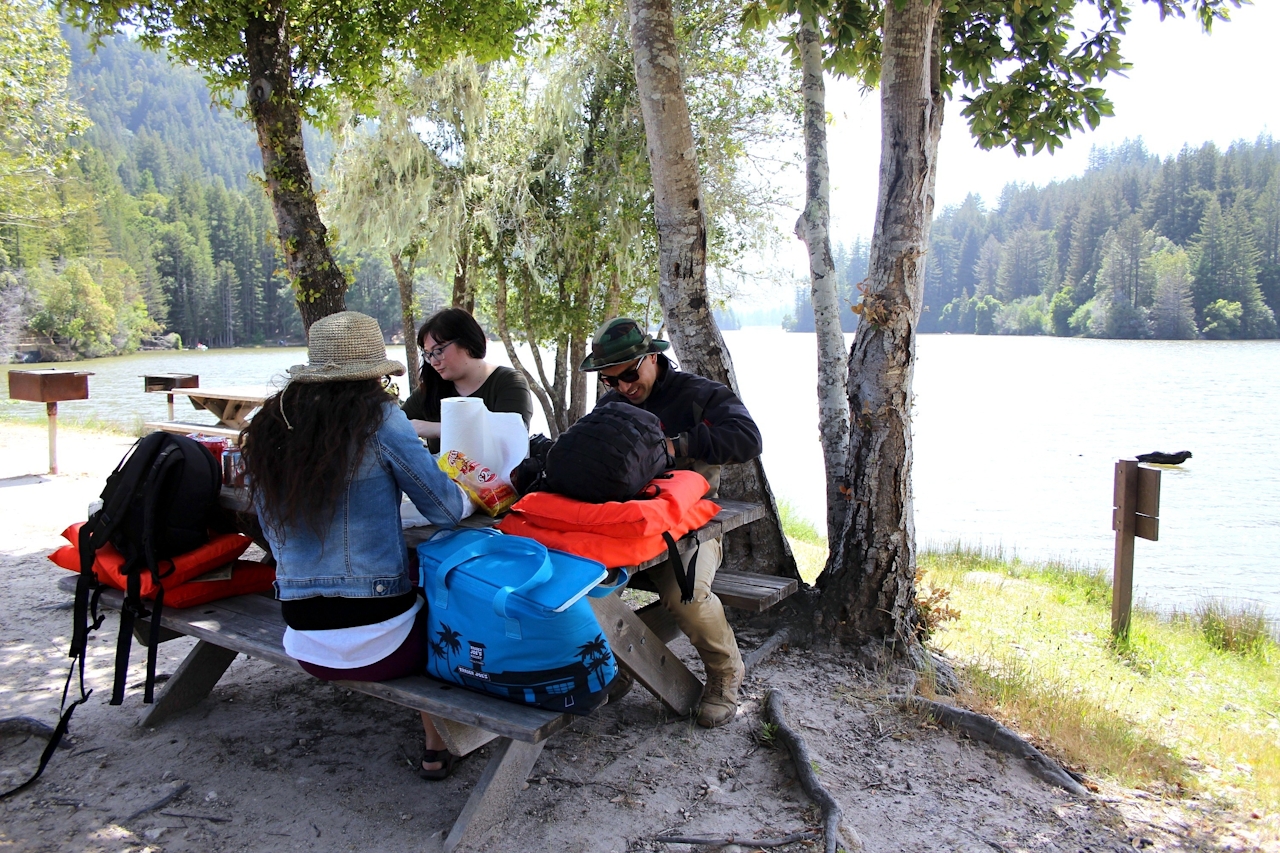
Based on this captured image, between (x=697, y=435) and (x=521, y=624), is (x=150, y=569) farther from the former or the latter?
(x=697, y=435)

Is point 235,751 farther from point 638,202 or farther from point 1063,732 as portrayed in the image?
point 638,202

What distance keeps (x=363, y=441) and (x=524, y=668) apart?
0.80 m

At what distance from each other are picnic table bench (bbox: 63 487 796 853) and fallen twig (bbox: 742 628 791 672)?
0.40m

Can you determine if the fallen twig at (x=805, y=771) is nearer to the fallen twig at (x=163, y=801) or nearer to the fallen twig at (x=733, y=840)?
the fallen twig at (x=733, y=840)

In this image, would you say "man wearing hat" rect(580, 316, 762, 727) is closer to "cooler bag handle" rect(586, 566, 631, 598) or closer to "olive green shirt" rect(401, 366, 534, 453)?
"cooler bag handle" rect(586, 566, 631, 598)

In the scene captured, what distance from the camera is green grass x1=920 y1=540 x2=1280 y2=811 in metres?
3.53

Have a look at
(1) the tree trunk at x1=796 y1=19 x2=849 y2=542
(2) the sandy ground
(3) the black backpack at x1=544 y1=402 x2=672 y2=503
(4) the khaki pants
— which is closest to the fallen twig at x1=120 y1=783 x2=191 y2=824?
(2) the sandy ground

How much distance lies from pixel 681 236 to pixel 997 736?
9.24ft

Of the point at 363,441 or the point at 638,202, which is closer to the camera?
the point at 363,441

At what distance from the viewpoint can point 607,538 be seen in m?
2.72

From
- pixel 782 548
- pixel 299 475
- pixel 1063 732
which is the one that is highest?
pixel 299 475

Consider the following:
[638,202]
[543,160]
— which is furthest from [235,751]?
[543,160]

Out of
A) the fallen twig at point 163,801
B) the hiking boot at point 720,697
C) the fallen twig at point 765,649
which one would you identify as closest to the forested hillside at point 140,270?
the fallen twig at point 163,801

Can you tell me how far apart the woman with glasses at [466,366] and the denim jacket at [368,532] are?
5.41 feet
